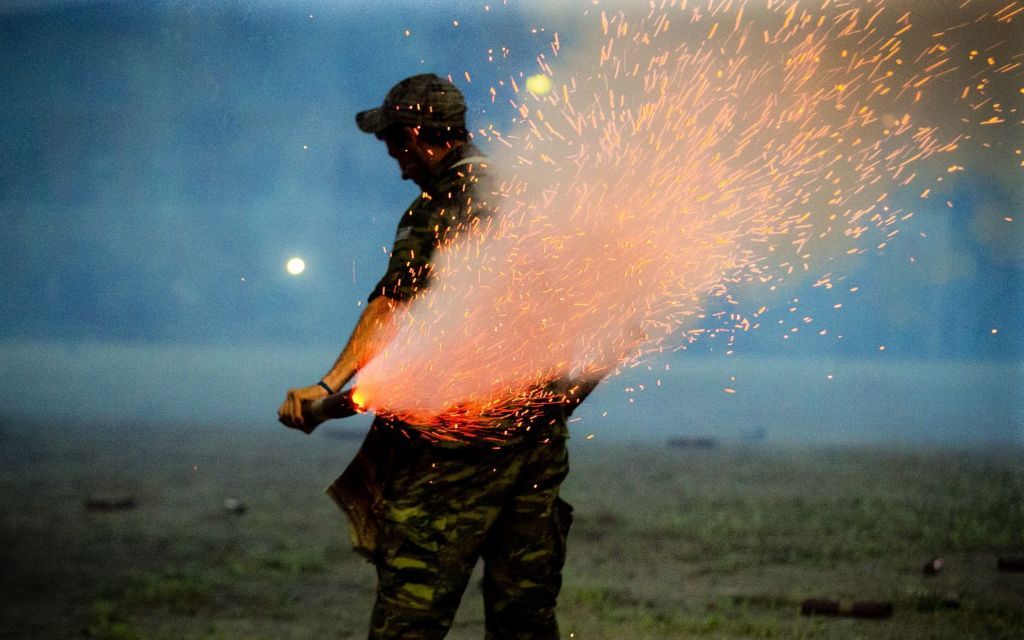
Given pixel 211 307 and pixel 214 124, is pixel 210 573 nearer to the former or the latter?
pixel 211 307

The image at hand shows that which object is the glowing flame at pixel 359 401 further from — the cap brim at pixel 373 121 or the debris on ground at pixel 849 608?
the debris on ground at pixel 849 608

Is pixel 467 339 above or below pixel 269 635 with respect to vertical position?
above

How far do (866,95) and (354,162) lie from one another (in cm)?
308

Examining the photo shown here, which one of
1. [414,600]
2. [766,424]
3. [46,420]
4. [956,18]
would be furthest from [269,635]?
[766,424]

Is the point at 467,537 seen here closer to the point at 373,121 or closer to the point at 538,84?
Result: the point at 373,121

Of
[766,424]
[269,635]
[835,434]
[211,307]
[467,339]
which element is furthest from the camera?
[766,424]

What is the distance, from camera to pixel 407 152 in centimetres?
326

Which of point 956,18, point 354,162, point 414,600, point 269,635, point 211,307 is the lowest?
point 269,635

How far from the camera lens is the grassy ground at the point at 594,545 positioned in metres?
5.25

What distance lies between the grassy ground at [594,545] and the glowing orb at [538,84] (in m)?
2.32

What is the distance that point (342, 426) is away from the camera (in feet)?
45.1

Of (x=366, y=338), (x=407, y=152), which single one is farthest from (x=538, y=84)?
(x=366, y=338)

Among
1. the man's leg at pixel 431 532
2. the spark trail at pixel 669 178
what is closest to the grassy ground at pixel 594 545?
the spark trail at pixel 669 178

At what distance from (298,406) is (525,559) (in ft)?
2.59
